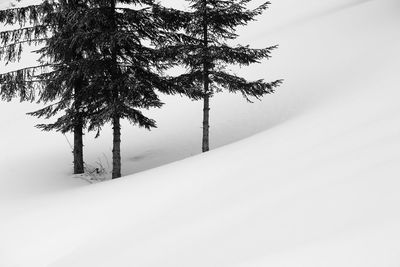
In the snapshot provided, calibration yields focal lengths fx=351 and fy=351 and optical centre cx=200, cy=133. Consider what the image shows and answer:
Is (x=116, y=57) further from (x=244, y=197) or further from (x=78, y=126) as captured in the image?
(x=244, y=197)

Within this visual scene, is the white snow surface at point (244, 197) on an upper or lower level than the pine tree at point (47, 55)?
lower

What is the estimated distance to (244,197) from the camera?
6461 millimetres

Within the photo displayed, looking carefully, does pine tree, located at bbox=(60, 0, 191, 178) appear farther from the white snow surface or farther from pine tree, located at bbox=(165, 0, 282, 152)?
the white snow surface

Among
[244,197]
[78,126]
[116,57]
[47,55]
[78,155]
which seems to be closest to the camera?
[244,197]

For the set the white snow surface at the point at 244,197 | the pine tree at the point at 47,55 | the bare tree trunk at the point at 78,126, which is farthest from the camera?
the bare tree trunk at the point at 78,126

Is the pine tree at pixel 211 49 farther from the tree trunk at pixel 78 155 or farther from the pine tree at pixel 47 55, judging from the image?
the tree trunk at pixel 78 155

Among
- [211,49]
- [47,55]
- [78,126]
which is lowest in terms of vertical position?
[78,126]

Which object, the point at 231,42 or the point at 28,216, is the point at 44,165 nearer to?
the point at 28,216

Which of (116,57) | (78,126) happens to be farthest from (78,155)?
(116,57)

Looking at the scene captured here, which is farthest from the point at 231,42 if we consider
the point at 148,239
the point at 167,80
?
the point at 148,239

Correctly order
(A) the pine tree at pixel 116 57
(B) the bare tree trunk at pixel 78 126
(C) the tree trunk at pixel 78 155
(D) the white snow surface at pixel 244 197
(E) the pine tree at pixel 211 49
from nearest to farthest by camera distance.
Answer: (D) the white snow surface at pixel 244 197 < (A) the pine tree at pixel 116 57 < (E) the pine tree at pixel 211 49 < (B) the bare tree trunk at pixel 78 126 < (C) the tree trunk at pixel 78 155

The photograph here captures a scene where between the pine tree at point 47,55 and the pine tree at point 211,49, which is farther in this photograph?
the pine tree at point 211,49

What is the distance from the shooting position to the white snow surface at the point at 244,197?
4480mm

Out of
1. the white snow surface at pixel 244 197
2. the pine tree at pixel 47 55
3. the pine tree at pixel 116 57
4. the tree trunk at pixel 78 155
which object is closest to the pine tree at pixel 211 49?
the pine tree at pixel 116 57
